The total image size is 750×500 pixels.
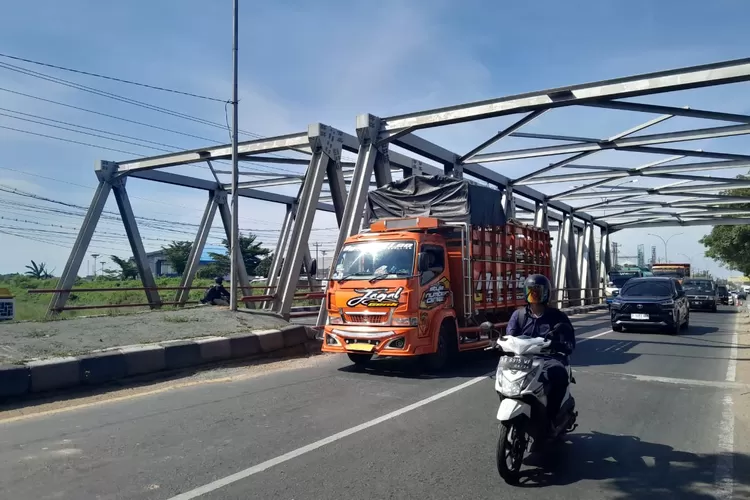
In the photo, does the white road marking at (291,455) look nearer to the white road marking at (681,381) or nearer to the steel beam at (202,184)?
the white road marking at (681,381)

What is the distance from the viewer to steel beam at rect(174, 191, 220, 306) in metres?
23.3

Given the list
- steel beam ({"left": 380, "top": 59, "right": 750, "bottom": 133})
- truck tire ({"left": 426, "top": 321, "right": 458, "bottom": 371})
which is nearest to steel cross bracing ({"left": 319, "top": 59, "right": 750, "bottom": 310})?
steel beam ({"left": 380, "top": 59, "right": 750, "bottom": 133})

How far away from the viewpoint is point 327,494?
4.62 m

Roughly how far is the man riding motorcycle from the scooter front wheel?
548mm

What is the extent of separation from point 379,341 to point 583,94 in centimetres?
741

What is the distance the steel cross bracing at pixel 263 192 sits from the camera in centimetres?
1602

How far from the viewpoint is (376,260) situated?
10.8 metres

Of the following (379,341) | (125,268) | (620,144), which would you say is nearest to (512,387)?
(379,341)

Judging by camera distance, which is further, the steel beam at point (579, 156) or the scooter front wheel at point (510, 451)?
the steel beam at point (579, 156)

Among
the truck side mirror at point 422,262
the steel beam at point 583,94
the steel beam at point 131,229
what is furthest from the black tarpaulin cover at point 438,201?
the steel beam at point 131,229

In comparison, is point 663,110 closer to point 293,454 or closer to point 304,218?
point 304,218

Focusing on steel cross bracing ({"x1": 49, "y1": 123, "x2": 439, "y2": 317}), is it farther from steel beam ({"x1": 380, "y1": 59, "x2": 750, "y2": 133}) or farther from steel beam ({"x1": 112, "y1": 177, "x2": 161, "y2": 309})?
steel beam ({"x1": 380, "y1": 59, "x2": 750, "y2": 133})

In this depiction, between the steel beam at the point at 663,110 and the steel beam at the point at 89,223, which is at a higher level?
the steel beam at the point at 663,110

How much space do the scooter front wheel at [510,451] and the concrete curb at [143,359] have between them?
664 centimetres
